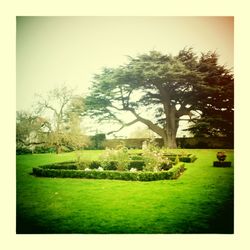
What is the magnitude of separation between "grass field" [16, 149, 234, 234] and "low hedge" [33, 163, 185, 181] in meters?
0.12

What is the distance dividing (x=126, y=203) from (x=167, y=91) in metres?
2.66

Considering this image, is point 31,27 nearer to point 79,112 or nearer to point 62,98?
point 62,98

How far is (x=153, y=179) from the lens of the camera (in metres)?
7.05

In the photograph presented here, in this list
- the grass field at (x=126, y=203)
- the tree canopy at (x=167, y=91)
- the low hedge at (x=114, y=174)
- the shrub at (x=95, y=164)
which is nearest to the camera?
the grass field at (x=126, y=203)

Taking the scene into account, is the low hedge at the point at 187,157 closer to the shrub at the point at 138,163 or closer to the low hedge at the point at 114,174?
the low hedge at the point at 114,174

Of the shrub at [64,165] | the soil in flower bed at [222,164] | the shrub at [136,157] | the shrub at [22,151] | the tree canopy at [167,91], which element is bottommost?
the shrub at [64,165]

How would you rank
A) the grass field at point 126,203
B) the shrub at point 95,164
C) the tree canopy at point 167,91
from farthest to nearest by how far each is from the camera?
the shrub at point 95,164 → the tree canopy at point 167,91 → the grass field at point 126,203

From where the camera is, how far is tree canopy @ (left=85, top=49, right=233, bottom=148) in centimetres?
724

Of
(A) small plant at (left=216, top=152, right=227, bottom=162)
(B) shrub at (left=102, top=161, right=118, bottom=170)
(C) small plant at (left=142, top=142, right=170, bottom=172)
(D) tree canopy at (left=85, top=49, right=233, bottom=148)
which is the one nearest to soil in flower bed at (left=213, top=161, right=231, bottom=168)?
(A) small plant at (left=216, top=152, right=227, bottom=162)

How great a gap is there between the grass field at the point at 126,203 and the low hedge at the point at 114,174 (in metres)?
0.12

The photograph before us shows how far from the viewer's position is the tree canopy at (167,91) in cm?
724

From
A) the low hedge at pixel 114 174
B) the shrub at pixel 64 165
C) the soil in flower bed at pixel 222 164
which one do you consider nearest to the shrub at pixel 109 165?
the low hedge at pixel 114 174

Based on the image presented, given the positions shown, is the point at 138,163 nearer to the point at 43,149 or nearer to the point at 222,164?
the point at 222,164
